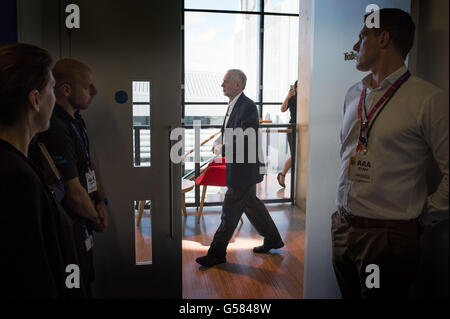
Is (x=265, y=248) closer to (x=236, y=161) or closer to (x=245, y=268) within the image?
(x=245, y=268)

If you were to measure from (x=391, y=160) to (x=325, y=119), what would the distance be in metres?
0.72

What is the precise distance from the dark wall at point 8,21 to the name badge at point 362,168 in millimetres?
1709

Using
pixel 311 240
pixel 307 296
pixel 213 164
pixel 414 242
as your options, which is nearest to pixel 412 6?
pixel 414 242

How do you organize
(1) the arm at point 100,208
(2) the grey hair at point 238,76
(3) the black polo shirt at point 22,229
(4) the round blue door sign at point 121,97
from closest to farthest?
(3) the black polo shirt at point 22,229 → (1) the arm at point 100,208 → (4) the round blue door sign at point 121,97 → (2) the grey hair at point 238,76

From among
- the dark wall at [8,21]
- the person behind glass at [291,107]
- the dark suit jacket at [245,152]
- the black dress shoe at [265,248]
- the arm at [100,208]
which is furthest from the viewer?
the person behind glass at [291,107]

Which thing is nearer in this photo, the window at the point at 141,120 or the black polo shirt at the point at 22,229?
the black polo shirt at the point at 22,229

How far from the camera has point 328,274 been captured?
2129 millimetres

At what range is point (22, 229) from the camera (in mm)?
985

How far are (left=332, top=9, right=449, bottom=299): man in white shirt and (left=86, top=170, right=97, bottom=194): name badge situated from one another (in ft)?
3.92

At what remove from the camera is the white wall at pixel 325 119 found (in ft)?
6.50

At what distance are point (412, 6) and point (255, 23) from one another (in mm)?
4253

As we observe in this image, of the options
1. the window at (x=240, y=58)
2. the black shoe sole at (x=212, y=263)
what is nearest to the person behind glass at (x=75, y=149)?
the black shoe sole at (x=212, y=263)

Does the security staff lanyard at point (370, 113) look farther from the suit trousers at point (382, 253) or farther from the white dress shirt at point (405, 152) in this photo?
the suit trousers at point (382, 253)

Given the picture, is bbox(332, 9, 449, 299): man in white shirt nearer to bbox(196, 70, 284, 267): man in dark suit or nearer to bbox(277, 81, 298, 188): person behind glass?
bbox(196, 70, 284, 267): man in dark suit
